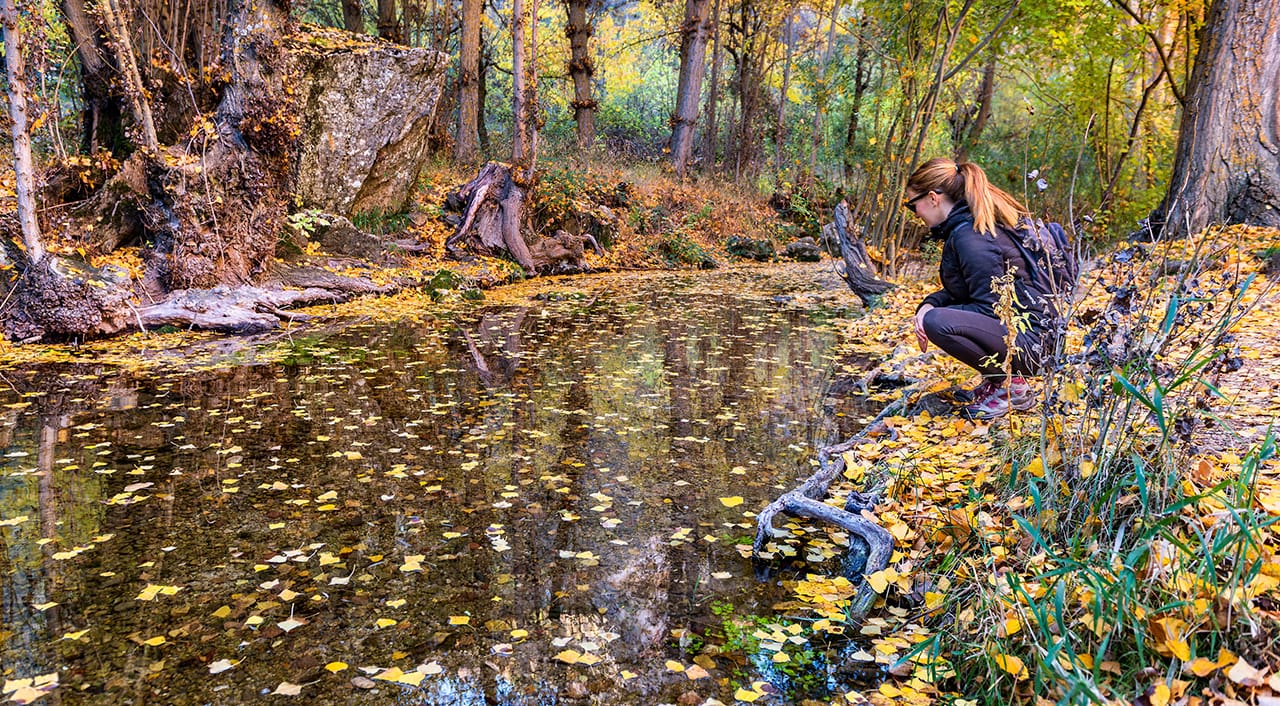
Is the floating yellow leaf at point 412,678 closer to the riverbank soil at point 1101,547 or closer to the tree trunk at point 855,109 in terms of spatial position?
the riverbank soil at point 1101,547

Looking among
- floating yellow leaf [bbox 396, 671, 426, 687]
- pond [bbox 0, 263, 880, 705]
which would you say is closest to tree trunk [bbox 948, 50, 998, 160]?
pond [bbox 0, 263, 880, 705]

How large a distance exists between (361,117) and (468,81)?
4.10 m

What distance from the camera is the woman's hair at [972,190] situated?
403 cm

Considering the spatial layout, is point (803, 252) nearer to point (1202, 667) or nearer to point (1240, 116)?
point (1240, 116)

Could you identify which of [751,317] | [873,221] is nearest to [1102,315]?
[751,317]

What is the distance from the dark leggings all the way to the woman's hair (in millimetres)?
478

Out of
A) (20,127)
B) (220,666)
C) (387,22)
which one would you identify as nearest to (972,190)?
(220,666)

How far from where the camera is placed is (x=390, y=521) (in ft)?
11.4

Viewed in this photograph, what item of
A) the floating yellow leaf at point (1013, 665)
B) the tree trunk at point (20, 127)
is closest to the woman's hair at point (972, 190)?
the floating yellow leaf at point (1013, 665)

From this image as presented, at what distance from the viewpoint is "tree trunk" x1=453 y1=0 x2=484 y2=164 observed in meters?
15.1

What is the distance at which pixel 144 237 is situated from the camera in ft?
30.4

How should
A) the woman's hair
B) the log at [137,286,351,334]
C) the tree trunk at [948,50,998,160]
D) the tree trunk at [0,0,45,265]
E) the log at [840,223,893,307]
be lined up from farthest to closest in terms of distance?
the tree trunk at [948,50,998,160] → the log at [840,223,893,307] → the log at [137,286,351,334] → the tree trunk at [0,0,45,265] → the woman's hair

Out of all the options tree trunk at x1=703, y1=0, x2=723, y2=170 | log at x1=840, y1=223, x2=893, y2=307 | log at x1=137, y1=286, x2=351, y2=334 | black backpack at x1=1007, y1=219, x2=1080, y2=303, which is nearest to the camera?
black backpack at x1=1007, y1=219, x2=1080, y2=303

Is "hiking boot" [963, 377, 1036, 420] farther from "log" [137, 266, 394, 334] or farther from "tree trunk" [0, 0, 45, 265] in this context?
"tree trunk" [0, 0, 45, 265]
